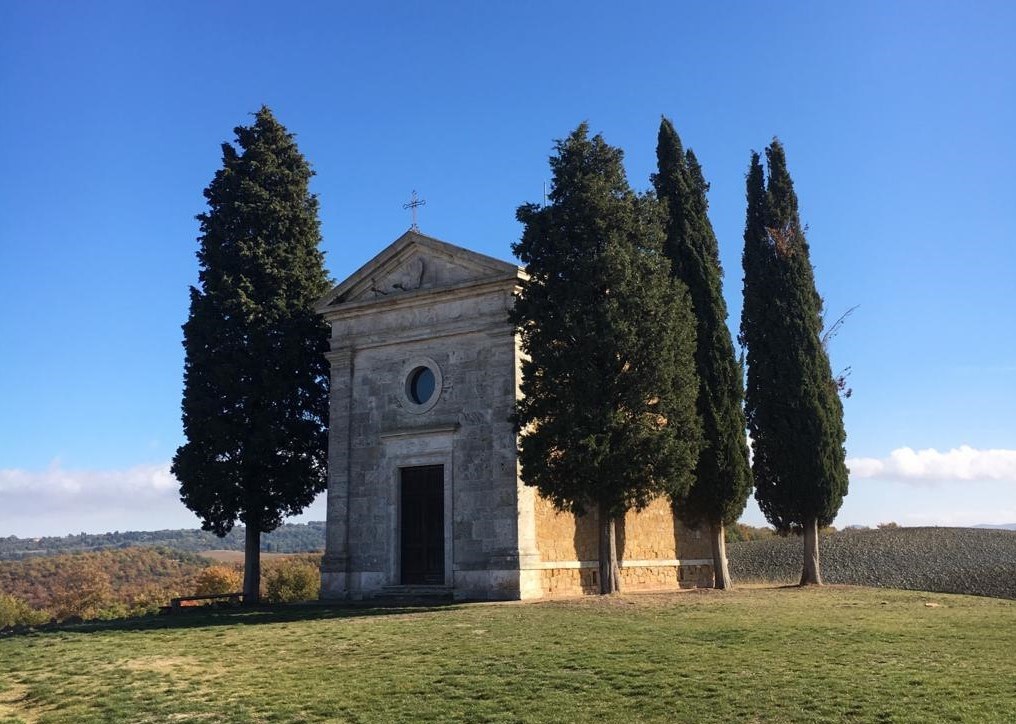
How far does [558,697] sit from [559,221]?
11.2 meters

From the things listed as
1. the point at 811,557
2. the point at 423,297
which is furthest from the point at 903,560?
the point at 423,297

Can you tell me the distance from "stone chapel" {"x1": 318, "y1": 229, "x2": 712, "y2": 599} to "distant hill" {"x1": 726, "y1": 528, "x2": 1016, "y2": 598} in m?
7.98

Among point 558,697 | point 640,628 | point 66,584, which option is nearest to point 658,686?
point 558,697

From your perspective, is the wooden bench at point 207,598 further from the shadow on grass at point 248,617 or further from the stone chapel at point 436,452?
the stone chapel at point 436,452

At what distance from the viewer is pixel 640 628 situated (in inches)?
521

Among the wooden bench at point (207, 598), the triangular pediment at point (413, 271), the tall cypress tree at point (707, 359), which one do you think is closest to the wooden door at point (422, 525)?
the triangular pediment at point (413, 271)

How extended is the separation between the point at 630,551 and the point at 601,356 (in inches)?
287

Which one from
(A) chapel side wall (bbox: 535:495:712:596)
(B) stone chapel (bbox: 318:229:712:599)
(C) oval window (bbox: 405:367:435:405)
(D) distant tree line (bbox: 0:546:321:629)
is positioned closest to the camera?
(B) stone chapel (bbox: 318:229:712:599)

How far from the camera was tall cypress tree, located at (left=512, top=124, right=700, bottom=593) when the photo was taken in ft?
56.1

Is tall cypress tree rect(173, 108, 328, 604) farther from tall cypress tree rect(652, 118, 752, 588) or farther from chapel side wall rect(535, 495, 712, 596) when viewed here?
tall cypress tree rect(652, 118, 752, 588)

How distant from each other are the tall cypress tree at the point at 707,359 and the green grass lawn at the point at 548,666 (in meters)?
4.24

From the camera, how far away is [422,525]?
801 inches

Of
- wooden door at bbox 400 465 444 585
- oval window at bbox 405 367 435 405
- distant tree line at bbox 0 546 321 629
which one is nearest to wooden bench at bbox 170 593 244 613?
distant tree line at bbox 0 546 321 629

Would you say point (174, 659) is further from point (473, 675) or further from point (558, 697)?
point (558, 697)
